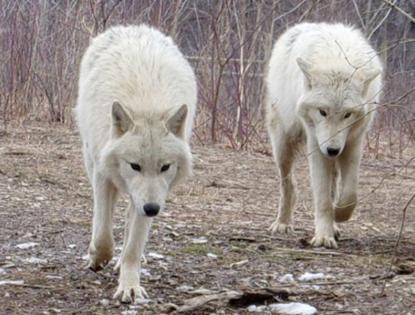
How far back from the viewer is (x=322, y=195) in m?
6.44

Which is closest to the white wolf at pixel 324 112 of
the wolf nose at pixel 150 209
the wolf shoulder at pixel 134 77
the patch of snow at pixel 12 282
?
the wolf shoulder at pixel 134 77

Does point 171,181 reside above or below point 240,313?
above

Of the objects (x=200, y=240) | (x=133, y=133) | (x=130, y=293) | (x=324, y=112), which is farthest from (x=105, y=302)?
(x=324, y=112)

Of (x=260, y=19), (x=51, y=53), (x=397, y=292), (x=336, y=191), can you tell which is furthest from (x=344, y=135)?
(x=51, y=53)

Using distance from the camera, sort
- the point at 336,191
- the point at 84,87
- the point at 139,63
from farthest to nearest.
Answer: the point at 336,191 < the point at 84,87 < the point at 139,63

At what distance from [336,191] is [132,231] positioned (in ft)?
8.83

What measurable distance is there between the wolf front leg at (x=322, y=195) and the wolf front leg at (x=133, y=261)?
6.49 ft

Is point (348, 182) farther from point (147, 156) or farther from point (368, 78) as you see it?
point (147, 156)

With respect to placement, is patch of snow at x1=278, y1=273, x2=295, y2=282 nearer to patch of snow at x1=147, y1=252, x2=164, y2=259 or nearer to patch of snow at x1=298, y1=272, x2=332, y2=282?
patch of snow at x1=298, y1=272, x2=332, y2=282

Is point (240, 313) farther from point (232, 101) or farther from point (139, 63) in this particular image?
point (232, 101)

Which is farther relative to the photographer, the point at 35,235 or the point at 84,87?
the point at 35,235

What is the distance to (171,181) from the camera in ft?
15.1

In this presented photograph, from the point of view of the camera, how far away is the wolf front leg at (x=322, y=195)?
636cm

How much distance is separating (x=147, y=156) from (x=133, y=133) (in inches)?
6.9
